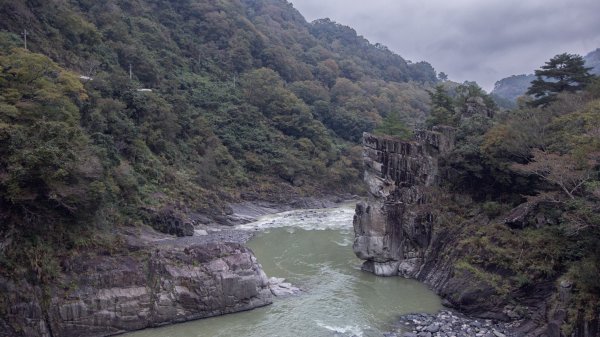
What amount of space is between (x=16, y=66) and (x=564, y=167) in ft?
84.1

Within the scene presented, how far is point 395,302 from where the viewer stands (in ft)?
67.4

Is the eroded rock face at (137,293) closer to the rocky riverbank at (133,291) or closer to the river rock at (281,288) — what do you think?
the rocky riverbank at (133,291)

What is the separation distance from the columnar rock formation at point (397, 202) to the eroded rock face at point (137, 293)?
24.6 feet

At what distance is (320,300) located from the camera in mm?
20609

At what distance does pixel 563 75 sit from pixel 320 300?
21806 millimetres

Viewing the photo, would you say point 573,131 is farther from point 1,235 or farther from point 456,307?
point 1,235

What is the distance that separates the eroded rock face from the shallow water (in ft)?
1.99

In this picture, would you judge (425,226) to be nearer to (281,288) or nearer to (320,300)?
(320,300)

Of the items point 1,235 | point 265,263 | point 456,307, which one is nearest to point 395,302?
point 456,307

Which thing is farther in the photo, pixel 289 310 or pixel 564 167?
pixel 289 310

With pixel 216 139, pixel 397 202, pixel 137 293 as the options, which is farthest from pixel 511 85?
pixel 137 293

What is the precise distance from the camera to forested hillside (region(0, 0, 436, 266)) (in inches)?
704

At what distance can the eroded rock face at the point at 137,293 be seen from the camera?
→ 15664mm

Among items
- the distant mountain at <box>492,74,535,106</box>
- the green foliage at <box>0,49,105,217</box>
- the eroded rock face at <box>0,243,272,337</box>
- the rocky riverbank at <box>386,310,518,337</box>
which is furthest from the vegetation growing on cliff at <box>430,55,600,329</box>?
the distant mountain at <box>492,74,535,106</box>
